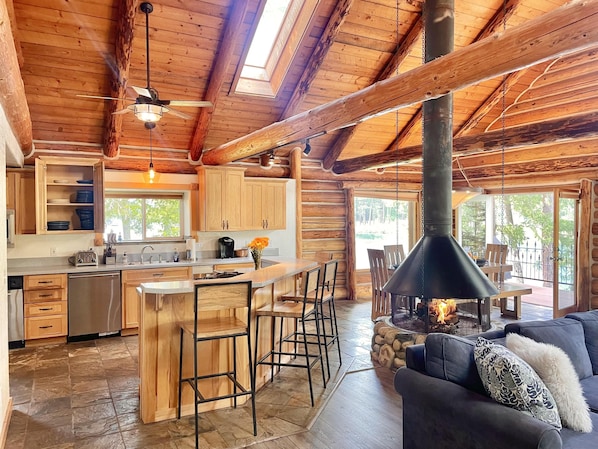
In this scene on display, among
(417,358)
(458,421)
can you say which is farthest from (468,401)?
(417,358)

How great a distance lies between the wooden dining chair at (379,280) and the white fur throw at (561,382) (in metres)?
3.66

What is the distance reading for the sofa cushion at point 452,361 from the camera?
259 centimetres

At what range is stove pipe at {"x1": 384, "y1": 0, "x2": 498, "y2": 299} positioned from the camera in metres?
3.76

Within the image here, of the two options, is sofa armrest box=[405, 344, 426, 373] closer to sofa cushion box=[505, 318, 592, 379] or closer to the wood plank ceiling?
sofa cushion box=[505, 318, 592, 379]

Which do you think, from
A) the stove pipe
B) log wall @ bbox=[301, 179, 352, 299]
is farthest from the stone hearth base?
log wall @ bbox=[301, 179, 352, 299]

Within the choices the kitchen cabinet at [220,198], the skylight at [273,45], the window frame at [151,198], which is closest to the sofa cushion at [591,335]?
the skylight at [273,45]

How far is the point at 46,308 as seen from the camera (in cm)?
557

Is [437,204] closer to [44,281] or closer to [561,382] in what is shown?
[561,382]

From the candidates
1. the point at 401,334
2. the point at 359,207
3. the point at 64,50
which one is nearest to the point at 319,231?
the point at 359,207

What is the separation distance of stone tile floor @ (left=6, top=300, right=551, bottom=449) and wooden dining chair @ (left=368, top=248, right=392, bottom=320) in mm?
1181

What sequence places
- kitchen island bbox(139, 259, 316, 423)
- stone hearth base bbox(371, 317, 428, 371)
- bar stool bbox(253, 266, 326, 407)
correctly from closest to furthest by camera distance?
1. kitchen island bbox(139, 259, 316, 423)
2. bar stool bbox(253, 266, 326, 407)
3. stone hearth base bbox(371, 317, 428, 371)

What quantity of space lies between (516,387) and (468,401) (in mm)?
265

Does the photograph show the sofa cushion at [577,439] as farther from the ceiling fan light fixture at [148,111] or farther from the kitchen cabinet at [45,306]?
the kitchen cabinet at [45,306]

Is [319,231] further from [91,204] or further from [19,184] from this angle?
[19,184]
